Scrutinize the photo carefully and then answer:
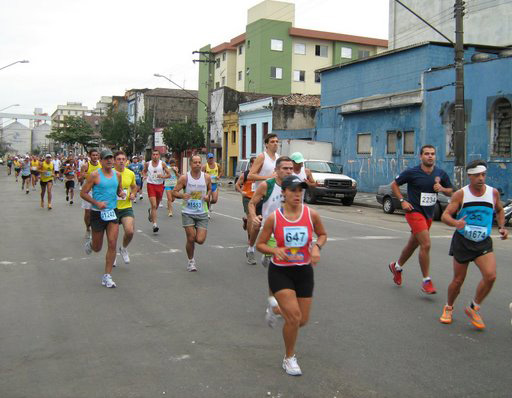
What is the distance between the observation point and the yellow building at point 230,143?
4872 cm

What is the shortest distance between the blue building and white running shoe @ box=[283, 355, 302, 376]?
2061 centimetres

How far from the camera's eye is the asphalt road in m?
4.23

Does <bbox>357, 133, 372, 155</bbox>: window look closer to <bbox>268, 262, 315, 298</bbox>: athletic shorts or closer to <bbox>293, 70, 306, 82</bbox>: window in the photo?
<bbox>293, 70, 306, 82</bbox>: window

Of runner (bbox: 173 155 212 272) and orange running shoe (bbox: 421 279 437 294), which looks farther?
runner (bbox: 173 155 212 272)

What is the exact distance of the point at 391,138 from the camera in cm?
2998

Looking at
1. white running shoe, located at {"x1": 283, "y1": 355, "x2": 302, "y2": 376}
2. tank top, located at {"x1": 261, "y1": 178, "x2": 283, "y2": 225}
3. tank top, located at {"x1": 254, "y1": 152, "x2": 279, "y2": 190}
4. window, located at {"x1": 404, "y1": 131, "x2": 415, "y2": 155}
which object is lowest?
white running shoe, located at {"x1": 283, "y1": 355, "x2": 302, "y2": 376}

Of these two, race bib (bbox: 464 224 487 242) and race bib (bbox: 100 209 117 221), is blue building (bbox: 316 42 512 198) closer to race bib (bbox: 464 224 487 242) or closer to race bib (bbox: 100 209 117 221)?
race bib (bbox: 464 224 487 242)

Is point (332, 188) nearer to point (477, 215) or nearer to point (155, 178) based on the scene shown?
point (155, 178)

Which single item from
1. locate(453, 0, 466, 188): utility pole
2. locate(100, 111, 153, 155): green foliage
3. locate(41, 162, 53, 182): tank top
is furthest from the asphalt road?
locate(100, 111, 153, 155): green foliage

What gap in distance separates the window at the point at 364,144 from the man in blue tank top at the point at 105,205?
2523 cm

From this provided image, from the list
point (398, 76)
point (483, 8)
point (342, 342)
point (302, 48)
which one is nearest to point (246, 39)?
point (302, 48)

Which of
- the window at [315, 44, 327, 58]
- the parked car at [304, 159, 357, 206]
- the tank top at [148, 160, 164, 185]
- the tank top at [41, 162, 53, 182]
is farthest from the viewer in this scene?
the window at [315, 44, 327, 58]

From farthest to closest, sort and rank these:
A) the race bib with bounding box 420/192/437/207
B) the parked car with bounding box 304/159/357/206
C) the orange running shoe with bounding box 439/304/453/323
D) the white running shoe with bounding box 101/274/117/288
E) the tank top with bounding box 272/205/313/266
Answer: the parked car with bounding box 304/159/357/206, the white running shoe with bounding box 101/274/117/288, the race bib with bounding box 420/192/437/207, the orange running shoe with bounding box 439/304/453/323, the tank top with bounding box 272/205/313/266

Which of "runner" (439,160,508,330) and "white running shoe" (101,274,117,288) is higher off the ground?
"runner" (439,160,508,330)
